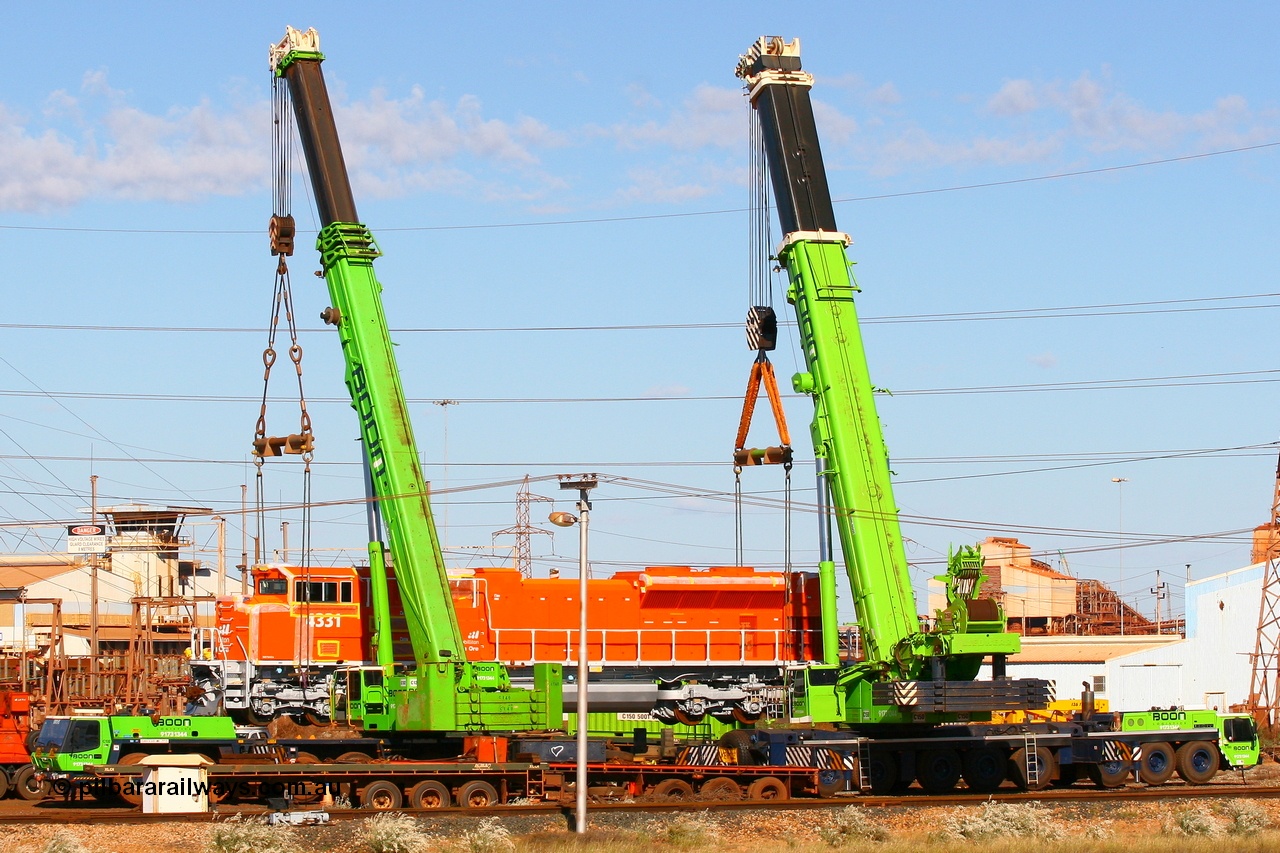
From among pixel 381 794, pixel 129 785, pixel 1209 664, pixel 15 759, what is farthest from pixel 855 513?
pixel 1209 664

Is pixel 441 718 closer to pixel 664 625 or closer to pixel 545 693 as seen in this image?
pixel 545 693

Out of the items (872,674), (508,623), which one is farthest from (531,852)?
(508,623)

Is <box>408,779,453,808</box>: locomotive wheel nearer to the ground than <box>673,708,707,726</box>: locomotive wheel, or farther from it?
nearer to the ground

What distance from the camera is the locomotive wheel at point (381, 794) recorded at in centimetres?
3094

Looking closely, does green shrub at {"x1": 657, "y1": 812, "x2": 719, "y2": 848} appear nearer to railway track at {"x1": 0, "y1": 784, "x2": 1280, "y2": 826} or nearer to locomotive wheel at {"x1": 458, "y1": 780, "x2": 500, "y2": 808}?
railway track at {"x1": 0, "y1": 784, "x2": 1280, "y2": 826}

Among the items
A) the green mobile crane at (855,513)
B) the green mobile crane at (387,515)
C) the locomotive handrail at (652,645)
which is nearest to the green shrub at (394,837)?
the green mobile crane at (387,515)

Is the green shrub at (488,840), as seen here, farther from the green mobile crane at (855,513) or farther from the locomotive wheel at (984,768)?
the locomotive wheel at (984,768)

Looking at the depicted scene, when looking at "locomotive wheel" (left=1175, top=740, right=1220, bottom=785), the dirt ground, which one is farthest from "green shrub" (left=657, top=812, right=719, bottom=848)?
"locomotive wheel" (left=1175, top=740, right=1220, bottom=785)

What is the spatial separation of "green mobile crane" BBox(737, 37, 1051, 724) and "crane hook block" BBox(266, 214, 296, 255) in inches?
461

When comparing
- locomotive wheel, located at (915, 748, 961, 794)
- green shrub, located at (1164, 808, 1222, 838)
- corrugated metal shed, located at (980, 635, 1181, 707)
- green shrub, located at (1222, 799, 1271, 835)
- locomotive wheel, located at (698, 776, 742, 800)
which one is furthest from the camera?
corrugated metal shed, located at (980, 635, 1181, 707)

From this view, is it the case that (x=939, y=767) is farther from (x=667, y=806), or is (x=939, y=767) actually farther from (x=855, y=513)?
(x=667, y=806)

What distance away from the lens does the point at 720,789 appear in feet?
107

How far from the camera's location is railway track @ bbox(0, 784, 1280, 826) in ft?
94.9

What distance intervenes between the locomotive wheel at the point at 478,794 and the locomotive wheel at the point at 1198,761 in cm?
1620
